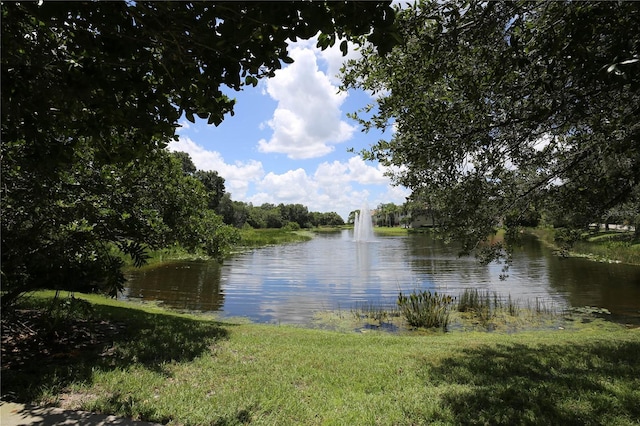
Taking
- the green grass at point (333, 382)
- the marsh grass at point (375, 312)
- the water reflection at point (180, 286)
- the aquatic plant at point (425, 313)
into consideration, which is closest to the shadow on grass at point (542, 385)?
the green grass at point (333, 382)

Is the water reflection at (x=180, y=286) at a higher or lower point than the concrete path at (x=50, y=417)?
lower

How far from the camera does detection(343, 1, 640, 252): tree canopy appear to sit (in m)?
4.39

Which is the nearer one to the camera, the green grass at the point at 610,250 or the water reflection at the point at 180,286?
the water reflection at the point at 180,286

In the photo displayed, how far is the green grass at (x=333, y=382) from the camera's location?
4121 millimetres

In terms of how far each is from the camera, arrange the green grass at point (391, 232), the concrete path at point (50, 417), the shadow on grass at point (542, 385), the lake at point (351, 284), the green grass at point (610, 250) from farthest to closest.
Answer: the green grass at point (391, 232)
the green grass at point (610, 250)
the lake at point (351, 284)
the shadow on grass at point (542, 385)
the concrete path at point (50, 417)

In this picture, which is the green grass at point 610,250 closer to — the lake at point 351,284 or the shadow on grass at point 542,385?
the lake at point 351,284

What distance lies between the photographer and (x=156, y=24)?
293 centimetres

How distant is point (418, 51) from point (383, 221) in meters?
127

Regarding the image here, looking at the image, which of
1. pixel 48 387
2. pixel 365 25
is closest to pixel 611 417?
pixel 365 25

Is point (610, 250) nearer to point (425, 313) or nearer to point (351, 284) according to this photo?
point (351, 284)

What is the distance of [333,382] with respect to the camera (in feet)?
17.1

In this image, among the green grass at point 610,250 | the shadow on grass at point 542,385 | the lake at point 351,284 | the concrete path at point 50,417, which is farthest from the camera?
the green grass at point 610,250

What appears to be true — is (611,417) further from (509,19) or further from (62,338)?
(62,338)

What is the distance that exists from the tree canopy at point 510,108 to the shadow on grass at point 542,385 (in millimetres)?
2404
